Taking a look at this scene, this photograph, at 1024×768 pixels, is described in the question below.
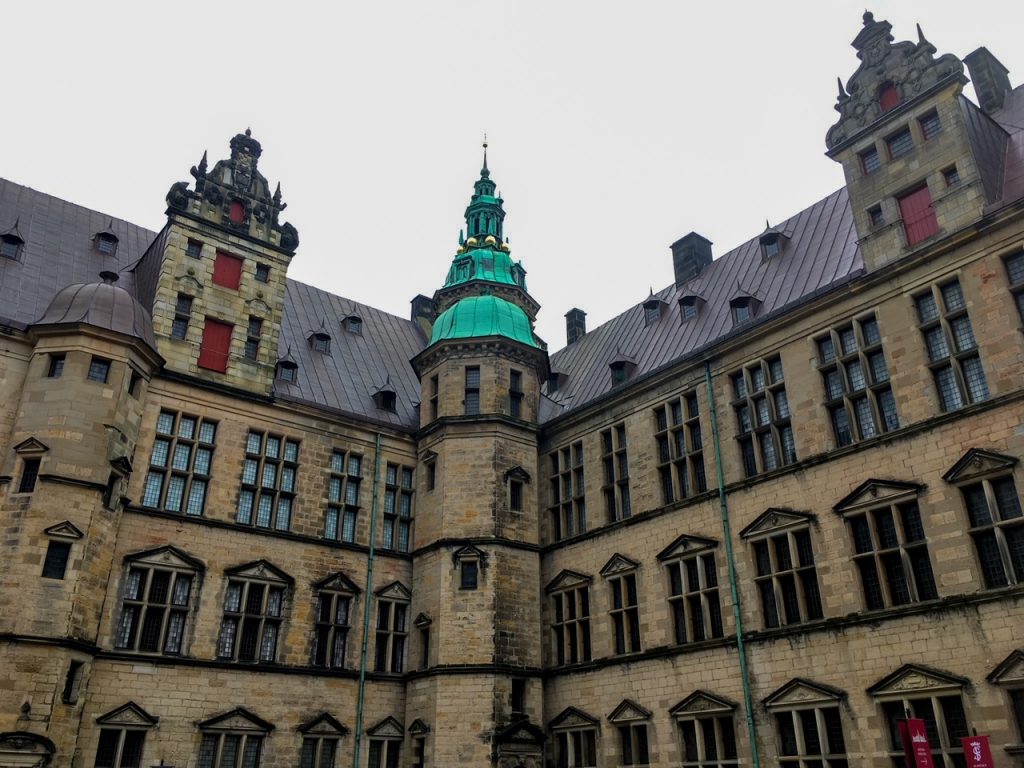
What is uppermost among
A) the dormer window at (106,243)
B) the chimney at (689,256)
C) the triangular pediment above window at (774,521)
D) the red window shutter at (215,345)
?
the chimney at (689,256)

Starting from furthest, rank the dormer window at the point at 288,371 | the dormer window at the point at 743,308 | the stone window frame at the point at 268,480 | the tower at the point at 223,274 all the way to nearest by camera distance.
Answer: the dormer window at the point at 288,371
the tower at the point at 223,274
the stone window frame at the point at 268,480
the dormer window at the point at 743,308

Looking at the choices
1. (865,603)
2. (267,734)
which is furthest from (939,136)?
(267,734)

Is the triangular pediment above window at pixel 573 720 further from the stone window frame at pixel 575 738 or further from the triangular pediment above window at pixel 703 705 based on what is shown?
the triangular pediment above window at pixel 703 705

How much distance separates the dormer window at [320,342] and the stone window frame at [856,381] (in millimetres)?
18040

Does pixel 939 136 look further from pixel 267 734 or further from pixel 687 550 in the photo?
pixel 267 734

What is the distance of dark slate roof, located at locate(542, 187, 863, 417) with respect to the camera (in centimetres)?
2477

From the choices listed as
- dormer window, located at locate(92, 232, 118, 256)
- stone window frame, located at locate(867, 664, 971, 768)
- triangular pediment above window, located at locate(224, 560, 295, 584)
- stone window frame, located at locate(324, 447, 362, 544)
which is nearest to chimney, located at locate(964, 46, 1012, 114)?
stone window frame, located at locate(867, 664, 971, 768)

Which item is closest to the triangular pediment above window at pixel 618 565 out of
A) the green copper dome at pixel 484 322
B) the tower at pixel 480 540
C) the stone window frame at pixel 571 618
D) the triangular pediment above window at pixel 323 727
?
the stone window frame at pixel 571 618

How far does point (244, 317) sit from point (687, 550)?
52.0ft

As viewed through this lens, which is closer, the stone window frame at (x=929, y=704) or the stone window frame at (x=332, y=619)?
the stone window frame at (x=929, y=704)

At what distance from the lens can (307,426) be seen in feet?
92.3

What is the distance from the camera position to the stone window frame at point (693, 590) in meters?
22.4

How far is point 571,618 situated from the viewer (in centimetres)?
2642

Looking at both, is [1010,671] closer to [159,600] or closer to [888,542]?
[888,542]
